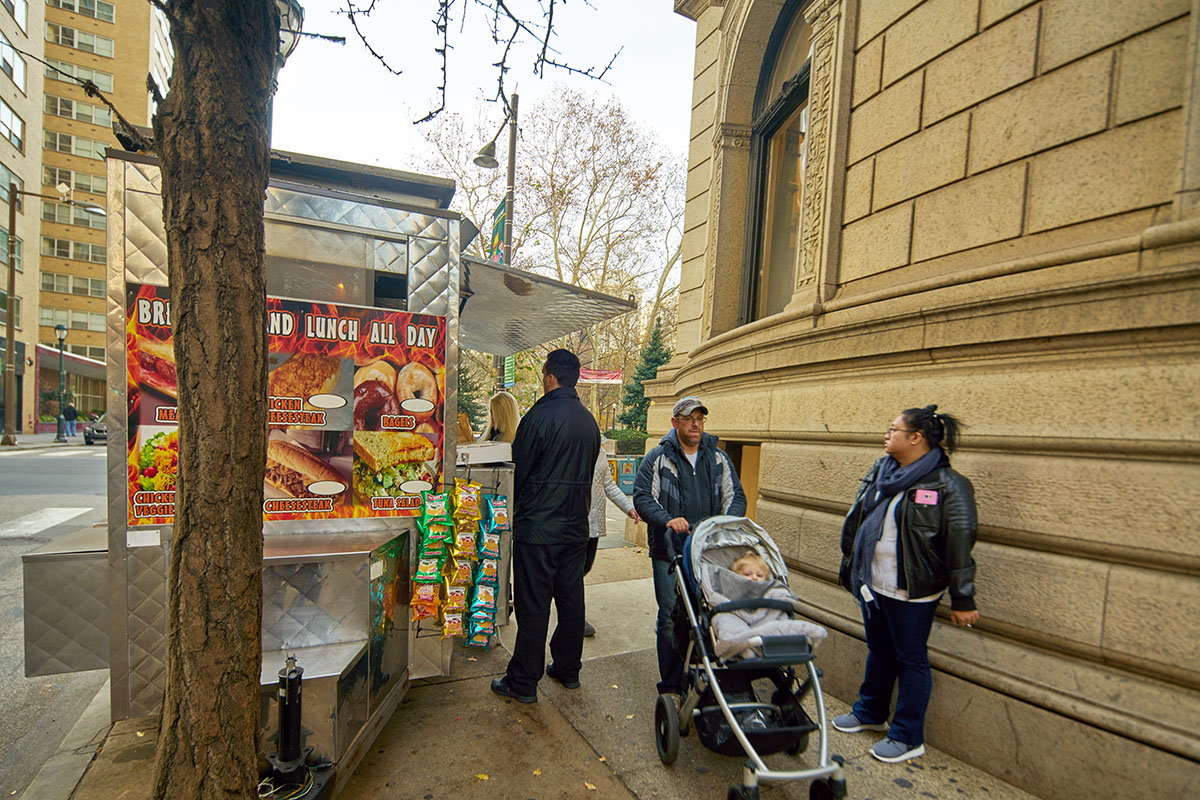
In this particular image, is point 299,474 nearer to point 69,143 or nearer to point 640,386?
point 640,386

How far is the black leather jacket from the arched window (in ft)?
10.6

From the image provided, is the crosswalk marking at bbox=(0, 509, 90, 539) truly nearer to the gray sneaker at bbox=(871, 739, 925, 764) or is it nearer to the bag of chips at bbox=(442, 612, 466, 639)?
the bag of chips at bbox=(442, 612, 466, 639)

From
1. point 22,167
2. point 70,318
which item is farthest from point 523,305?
point 70,318

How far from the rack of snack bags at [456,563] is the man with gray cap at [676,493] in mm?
1033

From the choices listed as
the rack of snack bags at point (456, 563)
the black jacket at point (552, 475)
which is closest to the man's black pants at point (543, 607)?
the black jacket at point (552, 475)

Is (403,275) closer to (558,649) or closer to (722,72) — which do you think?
(558,649)

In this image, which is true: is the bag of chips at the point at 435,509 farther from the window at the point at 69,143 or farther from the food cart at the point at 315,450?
the window at the point at 69,143

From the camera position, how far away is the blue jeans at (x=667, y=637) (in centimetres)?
377

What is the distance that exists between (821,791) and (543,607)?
185cm

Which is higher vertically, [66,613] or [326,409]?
[326,409]

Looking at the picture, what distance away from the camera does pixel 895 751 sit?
3217mm

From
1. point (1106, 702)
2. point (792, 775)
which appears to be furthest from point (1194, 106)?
point (792, 775)

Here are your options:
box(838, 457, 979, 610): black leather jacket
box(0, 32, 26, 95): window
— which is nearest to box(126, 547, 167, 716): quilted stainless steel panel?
box(838, 457, 979, 610): black leather jacket

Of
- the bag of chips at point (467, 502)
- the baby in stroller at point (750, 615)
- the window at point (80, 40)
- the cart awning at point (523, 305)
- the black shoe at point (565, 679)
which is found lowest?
the black shoe at point (565, 679)
